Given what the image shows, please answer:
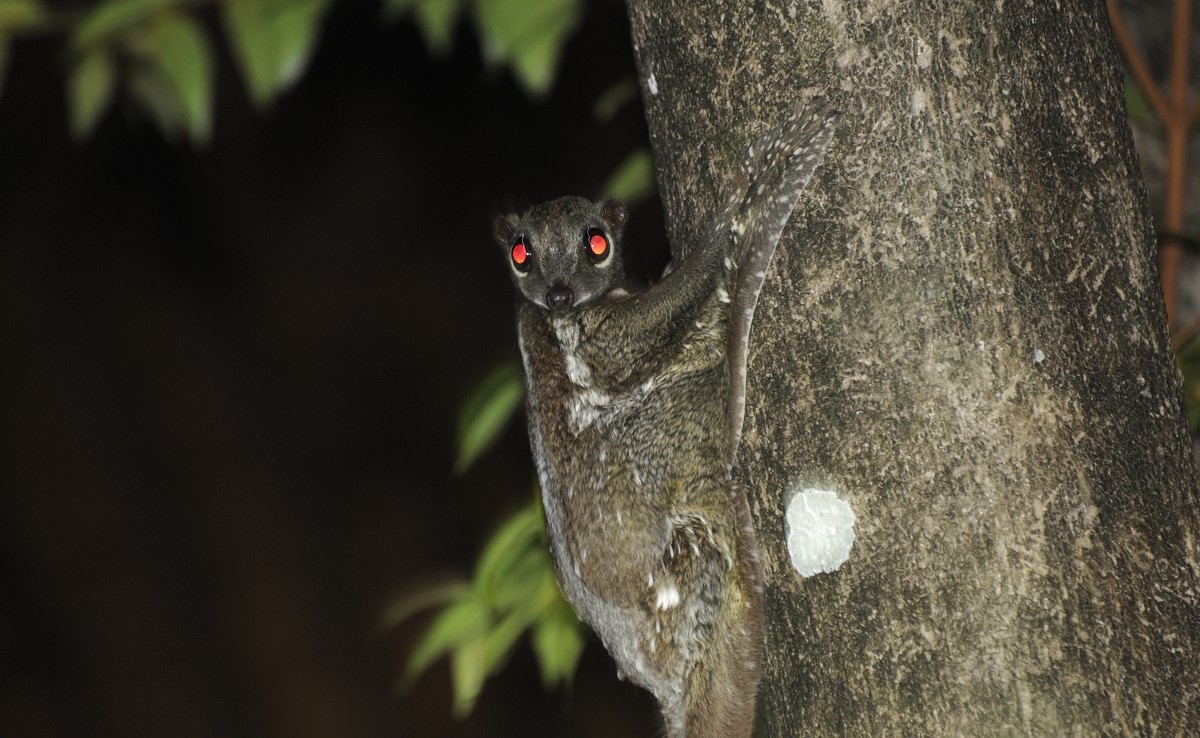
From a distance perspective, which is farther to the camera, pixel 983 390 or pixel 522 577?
pixel 522 577

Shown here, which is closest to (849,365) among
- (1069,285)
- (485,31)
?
(1069,285)

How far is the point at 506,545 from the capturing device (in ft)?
7.20

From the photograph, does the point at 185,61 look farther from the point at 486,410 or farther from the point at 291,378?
the point at 291,378

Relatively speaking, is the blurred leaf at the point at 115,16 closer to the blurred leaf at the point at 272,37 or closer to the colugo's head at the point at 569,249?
the blurred leaf at the point at 272,37

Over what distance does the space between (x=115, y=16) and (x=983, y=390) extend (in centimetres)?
161

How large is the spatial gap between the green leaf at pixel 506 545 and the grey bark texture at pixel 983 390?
0.73 meters

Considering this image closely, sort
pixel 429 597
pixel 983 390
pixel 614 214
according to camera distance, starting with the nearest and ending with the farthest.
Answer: pixel 983 390 < pixel 429 597 < pixel 614 214

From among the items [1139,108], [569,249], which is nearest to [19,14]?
[569,249]

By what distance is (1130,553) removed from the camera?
1.42 meters

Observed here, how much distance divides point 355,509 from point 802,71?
188 inches

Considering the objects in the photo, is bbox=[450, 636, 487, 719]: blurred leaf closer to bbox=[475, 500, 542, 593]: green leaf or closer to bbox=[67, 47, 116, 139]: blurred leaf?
bbox=[475, 500, 542, 593]: green leaf

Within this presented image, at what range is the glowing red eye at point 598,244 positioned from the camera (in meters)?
2.72

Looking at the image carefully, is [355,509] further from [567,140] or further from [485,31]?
[485,31]

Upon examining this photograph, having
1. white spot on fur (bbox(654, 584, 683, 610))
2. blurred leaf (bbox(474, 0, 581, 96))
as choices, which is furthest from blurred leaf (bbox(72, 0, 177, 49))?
white spot on fur (bbox(654, 584, 683, 610))
